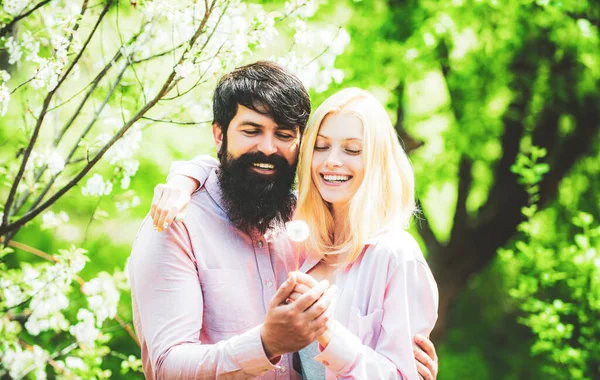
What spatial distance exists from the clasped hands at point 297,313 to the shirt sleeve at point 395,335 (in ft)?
0.78

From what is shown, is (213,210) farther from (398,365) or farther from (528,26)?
(528,26)

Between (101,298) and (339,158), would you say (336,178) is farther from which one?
(101,298)

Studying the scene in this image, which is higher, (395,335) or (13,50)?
(13,50)

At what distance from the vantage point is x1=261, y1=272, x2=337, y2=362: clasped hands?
2.08 metres

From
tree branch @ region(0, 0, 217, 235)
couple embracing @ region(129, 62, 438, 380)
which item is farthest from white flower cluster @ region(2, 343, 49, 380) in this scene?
couple embracing @ region(129, 62, 438, 380)

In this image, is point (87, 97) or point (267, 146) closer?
point (267, 146)

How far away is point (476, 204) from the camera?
938cm

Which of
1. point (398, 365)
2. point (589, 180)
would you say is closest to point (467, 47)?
point (589, 180)

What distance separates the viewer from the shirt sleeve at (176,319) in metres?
2.28

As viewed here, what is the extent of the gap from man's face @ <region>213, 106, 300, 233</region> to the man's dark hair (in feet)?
0.12

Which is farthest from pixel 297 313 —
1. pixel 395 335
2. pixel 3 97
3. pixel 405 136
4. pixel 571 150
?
pixel 571 150

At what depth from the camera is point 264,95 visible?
2836mm

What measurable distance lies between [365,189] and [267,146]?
452mm

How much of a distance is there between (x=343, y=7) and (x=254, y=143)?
15.3 ft
